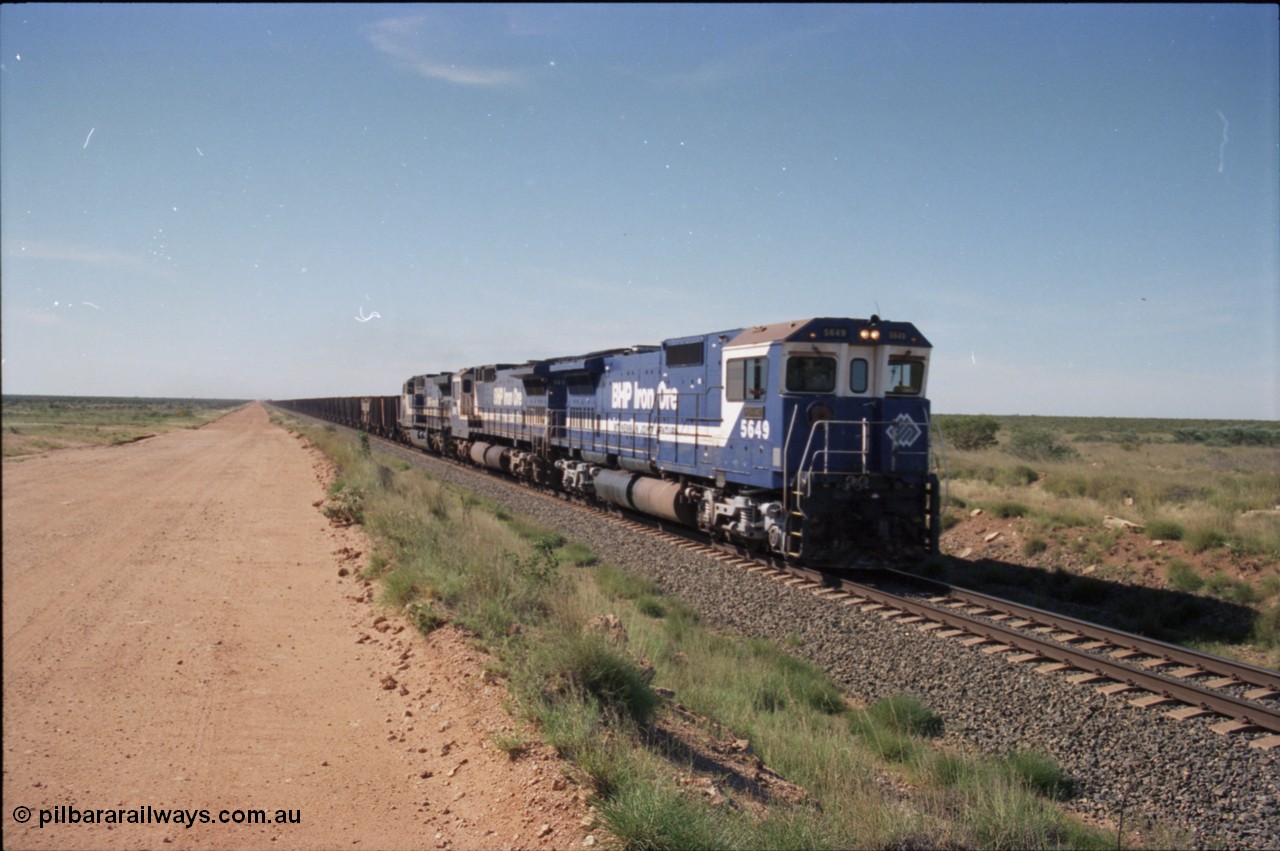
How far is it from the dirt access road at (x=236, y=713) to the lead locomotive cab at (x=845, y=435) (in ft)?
20.8

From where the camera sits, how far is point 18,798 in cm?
507

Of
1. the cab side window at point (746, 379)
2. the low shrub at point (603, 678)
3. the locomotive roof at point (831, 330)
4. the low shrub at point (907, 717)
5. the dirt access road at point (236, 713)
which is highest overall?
the locomotive roof at point (831, 330)

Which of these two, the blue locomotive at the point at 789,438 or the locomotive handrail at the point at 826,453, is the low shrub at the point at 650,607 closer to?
the blue locomotive at the point at 789,438

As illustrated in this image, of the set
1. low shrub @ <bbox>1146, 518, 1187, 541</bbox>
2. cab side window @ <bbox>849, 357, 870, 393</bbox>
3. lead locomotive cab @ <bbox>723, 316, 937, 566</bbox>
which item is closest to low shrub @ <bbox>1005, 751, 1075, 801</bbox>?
lead locomotive cab @ <bbox>723, 316, 937, 566</bbox>

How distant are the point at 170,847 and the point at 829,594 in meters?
9.40

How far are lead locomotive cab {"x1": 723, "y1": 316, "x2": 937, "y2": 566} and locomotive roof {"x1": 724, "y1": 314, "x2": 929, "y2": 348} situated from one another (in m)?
0.02

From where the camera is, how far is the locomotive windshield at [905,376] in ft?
44.0

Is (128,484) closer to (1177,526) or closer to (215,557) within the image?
(215,557)

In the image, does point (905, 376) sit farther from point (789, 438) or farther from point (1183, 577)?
point (1183, 577)

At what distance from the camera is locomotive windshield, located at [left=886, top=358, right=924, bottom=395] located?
1340 centimetres

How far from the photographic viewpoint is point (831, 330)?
1301 centimetres

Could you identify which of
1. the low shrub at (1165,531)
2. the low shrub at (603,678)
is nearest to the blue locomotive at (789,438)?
the low shrub at (1165,531)

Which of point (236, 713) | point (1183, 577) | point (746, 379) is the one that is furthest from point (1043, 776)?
point (1183, 577)

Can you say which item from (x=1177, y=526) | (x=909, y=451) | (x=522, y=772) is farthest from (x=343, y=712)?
(x=1177, y=526)
